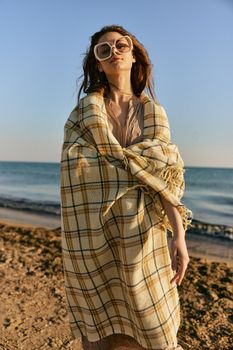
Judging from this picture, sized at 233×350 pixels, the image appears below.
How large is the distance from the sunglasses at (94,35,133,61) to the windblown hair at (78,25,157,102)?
9 centimetres

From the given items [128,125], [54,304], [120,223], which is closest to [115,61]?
[128,125]

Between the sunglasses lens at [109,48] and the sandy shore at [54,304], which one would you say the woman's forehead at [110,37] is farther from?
the sandy shore at [54,304]

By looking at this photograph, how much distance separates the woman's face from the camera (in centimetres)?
231

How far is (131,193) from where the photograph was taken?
216cm

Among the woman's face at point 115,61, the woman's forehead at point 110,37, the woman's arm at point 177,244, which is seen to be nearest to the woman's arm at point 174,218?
the woman's arm at point 177,244

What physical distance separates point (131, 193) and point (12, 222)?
9502 millimetres

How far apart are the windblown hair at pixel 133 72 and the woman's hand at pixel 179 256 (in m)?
0.83

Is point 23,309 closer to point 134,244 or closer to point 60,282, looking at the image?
point 60,282

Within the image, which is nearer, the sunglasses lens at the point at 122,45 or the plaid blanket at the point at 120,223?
the plaid blanket at the point at 120,223

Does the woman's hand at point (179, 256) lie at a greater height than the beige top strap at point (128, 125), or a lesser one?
lesser

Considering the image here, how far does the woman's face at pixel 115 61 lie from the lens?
231 cm

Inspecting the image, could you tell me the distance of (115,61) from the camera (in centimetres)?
231

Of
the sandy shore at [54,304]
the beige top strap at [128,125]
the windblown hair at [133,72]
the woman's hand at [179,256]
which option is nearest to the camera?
the woman's hand at [179,256]

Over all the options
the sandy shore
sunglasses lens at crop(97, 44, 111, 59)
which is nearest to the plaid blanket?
sunglasses lens at crop(97, 44, 111, 59)
